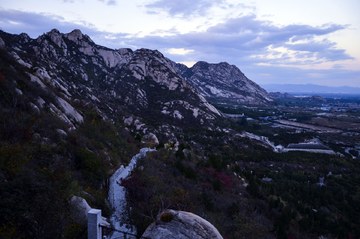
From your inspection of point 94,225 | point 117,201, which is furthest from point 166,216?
point 117,201

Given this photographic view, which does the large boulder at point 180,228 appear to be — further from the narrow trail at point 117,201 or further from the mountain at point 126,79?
the mountain at point 126,79

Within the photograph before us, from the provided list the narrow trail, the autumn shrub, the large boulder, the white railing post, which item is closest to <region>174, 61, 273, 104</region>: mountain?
the narrow trail

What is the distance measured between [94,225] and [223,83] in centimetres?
17613

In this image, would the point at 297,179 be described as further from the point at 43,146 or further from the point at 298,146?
the point at 43,146

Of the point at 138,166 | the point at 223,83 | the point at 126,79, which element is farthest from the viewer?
the point at 223,83

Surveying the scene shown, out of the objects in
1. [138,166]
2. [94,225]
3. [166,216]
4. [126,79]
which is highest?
[126,79]

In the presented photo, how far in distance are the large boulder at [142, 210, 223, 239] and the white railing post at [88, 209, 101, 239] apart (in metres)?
1.74

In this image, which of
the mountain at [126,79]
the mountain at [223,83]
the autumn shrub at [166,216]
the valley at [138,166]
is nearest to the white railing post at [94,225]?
the valley at [138,166]

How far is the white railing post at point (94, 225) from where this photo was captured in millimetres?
6758

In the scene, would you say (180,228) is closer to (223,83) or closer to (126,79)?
(126,79)

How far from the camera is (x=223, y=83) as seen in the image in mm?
173250

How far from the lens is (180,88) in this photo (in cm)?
7075

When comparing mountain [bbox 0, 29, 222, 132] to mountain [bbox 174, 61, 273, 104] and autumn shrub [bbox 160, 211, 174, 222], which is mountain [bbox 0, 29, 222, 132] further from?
mountain [bbox 174, 61, 273, 104]

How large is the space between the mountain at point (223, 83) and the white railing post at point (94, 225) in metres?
147
